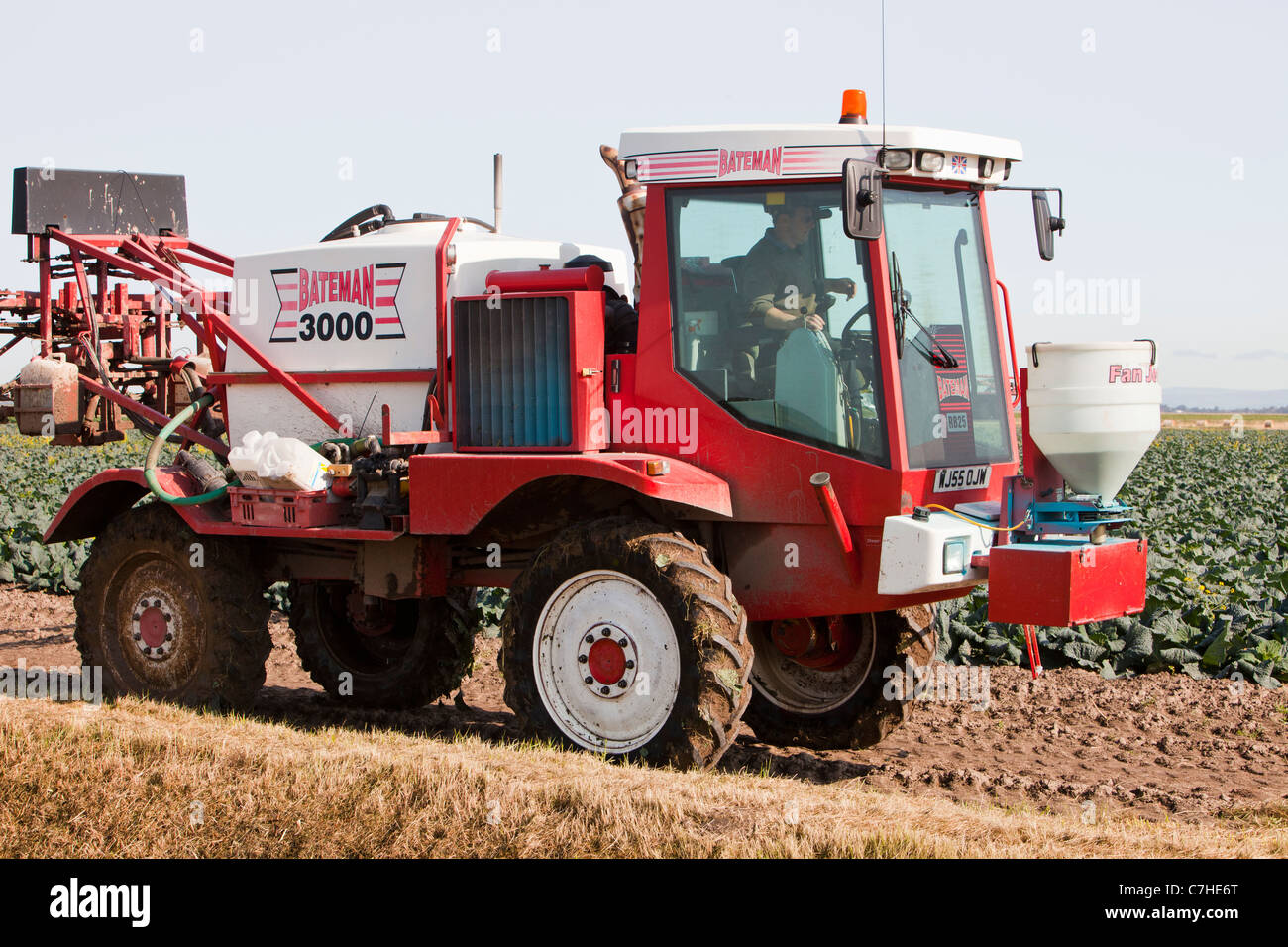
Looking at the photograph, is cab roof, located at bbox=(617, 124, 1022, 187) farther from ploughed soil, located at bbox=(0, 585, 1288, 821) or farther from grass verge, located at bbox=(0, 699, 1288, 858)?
ploughed soil, located at bbox=(0, 585, 1288, 821)

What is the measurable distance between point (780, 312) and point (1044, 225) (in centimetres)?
147

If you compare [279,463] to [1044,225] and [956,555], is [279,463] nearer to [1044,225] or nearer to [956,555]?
[956,555]

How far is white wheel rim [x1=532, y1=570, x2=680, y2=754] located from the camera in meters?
6.31

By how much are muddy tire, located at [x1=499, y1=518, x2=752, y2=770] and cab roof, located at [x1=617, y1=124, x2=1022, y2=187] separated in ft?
5.53

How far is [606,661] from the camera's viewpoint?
6.47 metres

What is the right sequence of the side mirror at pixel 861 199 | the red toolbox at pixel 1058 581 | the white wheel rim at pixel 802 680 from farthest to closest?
the white wheel rim at pixel 802 680, the red toolbox at pixel 1058 581, the side mirror at pixel 861 199

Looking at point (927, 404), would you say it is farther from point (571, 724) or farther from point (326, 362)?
point (326, 362)

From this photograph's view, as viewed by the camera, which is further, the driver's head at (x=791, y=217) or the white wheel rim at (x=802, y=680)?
the white wheel rim at (x=802, y=680)

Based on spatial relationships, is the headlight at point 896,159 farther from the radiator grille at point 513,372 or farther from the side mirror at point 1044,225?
the radiator grille at point 513,372

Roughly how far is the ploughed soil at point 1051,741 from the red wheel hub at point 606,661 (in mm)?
983

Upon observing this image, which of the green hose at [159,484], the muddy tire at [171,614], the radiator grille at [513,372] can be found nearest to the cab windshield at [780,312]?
the radiator grille at [513,372]

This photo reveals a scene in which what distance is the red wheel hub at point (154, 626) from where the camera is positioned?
805cm

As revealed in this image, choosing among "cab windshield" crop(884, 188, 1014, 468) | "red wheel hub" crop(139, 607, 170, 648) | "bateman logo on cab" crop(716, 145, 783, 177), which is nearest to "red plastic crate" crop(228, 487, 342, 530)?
"red wheel hub" crop(139, 607, 170, 648)
